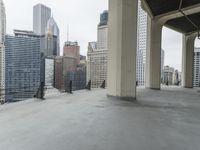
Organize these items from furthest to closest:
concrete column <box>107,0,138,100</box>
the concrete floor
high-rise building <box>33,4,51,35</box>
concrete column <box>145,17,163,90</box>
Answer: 1. high-rise building <box>33,4,51,35</box>
2. concrete column <box>145,17,163,90</box>
3. concrete column <box>107,0,138,100</box>
4. the concrete floor

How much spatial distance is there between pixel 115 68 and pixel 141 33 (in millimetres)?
12432

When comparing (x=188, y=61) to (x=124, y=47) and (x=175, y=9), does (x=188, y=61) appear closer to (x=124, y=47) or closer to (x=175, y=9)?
(x=175, y=9)

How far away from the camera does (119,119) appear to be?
16.2 feet

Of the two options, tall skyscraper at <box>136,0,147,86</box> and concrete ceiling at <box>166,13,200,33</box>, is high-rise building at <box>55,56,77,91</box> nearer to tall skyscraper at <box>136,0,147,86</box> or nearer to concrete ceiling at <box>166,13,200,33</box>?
tall skyscraper at <box>136,0,147,86</box>

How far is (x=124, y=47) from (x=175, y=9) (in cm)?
746

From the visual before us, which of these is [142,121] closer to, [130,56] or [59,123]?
[59,123]

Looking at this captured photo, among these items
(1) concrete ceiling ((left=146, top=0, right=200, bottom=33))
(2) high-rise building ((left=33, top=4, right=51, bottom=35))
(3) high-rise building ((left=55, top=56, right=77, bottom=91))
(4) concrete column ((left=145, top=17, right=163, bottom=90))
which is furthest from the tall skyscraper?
(2) high-rise building ((left=33, top=4, right=51, bottom=35))

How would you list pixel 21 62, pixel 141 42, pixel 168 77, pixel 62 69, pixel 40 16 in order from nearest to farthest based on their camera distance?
pixel 62 69
pixel 21 62
pixel 141 42
pixel 168 77
pixel 40 16

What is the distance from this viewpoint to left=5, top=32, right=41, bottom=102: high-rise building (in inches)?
591

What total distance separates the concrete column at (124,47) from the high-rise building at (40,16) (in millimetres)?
56076

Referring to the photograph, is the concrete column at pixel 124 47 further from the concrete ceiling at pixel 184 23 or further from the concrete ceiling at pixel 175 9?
the concrete ceiling at pixel 184 23

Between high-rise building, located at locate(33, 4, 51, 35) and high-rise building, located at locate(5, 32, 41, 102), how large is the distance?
4221 centimetres

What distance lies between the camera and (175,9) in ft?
45.6

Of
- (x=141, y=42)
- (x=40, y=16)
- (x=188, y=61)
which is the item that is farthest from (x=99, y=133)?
(x=40, y=16)
